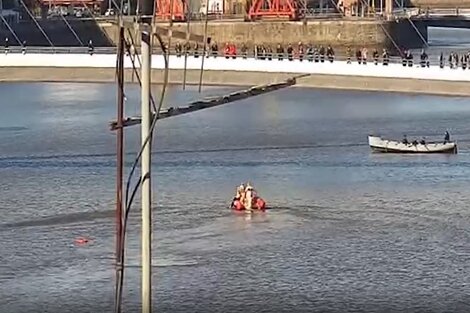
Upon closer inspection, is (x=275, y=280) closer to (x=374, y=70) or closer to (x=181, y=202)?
(x=181, y=202)

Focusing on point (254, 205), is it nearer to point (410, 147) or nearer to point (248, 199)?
point (248, 199)

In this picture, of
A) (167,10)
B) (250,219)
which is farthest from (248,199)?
(167,10)

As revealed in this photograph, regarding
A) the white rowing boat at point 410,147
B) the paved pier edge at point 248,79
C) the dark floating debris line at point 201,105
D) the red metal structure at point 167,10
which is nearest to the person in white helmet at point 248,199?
the red metal structure at point 167,10

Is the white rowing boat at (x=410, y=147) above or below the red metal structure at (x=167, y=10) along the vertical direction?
below

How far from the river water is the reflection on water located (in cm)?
1

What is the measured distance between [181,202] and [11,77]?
1228cm

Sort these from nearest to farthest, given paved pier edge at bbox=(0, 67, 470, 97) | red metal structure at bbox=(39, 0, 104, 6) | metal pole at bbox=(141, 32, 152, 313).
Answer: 1. metal pole at bbox=(141, 32, 152, 313)
2. paved pier edge at bbox=(0, 67, 470, 97)
3. red metal structure at bbox=(39, 0, 104, 6)

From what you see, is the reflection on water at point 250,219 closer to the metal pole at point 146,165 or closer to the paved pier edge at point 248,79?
the paved pier edge at point 248,79

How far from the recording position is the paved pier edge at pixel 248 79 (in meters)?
18.8

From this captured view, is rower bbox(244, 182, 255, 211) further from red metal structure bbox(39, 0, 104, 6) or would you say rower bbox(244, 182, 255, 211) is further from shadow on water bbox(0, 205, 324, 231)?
red metal structure bbox(39, 0, 104, 6)

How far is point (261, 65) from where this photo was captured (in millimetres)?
20328

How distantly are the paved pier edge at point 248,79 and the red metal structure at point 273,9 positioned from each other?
8574mm

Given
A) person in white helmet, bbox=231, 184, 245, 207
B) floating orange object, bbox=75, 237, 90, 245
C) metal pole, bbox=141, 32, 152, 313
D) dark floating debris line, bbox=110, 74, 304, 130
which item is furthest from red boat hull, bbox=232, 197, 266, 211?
metal pole, bbox=141, 32, 152, 313

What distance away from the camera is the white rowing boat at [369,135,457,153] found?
12.8 m
